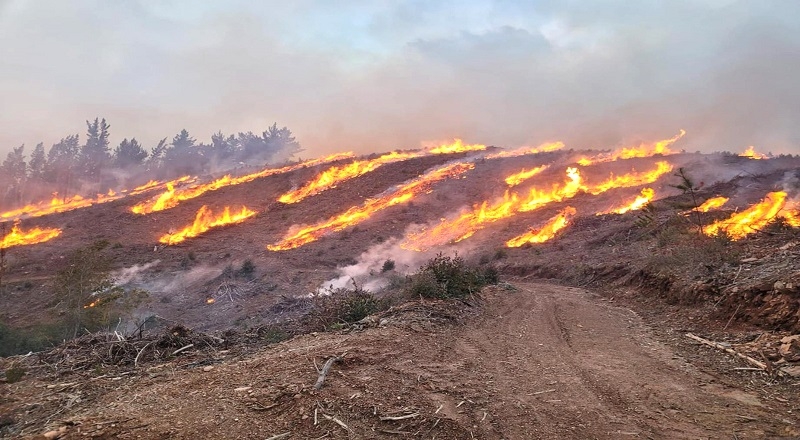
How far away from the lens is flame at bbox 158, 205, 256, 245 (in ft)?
137

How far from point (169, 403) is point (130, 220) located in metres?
47.8

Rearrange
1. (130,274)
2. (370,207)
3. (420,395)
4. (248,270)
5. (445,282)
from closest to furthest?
(420,395), (445,282), (248,270), (130,274), (370,207)

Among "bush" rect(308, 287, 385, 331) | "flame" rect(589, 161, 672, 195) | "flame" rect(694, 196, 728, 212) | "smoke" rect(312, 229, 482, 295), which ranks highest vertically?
"flame" rect(589, 161, 672, 195)

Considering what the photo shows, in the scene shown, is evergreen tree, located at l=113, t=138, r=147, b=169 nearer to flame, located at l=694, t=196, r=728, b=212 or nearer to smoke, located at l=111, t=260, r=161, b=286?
smoke, located at l=111, t=260, r=161, b=286

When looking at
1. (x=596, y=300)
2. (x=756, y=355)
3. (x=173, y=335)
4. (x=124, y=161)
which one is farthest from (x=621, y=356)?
(x=124, y=161)

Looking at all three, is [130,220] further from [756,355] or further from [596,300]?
[756,355]

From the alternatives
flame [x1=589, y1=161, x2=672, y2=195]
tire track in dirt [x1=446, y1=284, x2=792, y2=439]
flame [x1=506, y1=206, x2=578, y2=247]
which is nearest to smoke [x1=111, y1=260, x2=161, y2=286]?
flame [x1=506, y1=206, x2=578, y2=247]

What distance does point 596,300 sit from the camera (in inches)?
565

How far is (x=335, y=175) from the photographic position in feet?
180

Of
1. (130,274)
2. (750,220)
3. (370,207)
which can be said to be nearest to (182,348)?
(750,220)

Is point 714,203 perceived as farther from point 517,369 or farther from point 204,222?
point 204,222

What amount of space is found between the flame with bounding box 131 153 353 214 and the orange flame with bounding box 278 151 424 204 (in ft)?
17.2

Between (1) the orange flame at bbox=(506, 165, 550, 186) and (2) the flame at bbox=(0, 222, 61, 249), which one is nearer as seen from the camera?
(2) the flame at bbox=(0, 222, 61, 249)

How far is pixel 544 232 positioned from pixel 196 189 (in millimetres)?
42252
